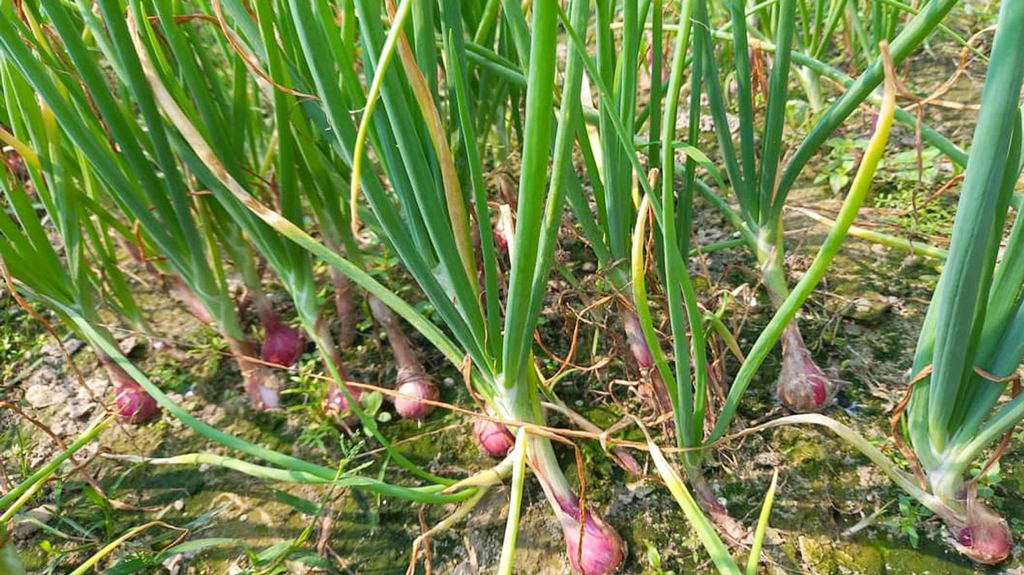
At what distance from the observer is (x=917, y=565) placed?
794mm

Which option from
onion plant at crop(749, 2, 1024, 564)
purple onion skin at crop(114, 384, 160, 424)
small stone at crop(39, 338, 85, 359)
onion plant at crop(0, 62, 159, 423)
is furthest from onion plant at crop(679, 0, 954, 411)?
small stone at crop(39, 338, 85, 359)

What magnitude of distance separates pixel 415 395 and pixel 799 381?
23.5 inches

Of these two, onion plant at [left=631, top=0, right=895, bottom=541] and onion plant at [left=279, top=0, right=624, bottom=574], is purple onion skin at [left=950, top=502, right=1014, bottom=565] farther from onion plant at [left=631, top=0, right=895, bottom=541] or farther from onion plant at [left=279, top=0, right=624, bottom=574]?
onion plant at [left=279, top=0, right=624, bottom=574]

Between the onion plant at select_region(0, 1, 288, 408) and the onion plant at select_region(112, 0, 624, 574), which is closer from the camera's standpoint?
the onion plant at select_region(112, 0, 624, 574)

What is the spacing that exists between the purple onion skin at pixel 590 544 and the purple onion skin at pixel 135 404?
800 mm

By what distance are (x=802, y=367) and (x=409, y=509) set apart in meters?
0.62

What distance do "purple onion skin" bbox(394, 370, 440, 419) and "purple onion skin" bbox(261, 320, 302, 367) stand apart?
0.25 meters

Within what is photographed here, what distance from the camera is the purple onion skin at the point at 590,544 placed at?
2.78ft

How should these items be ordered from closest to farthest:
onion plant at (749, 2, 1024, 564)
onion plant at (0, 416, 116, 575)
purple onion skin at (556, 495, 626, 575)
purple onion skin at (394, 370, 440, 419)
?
onion plant at (749, 2, 1024, 564) < onion plant at (0, 416, 116, 575) < purple onion skin at (556, 495, 626, 575) < purple onion skin at (394, 370, 440, 419)

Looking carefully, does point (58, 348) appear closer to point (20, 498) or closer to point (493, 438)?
point (20, 498)

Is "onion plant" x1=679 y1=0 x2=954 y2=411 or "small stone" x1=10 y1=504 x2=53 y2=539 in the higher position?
"onion plant" x1=679 y1=0 x2=954 y2=411

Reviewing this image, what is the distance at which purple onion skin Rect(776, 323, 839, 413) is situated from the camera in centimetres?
97

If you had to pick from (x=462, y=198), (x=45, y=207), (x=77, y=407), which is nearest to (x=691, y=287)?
(x=462, y=198)

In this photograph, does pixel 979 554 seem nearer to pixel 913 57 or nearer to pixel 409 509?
pixel 409 509
